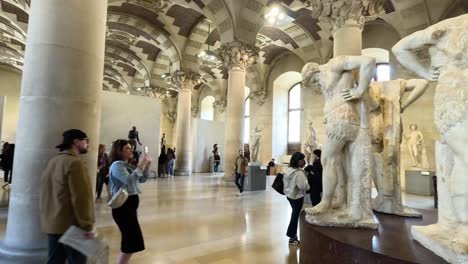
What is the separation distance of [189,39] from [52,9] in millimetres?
13679

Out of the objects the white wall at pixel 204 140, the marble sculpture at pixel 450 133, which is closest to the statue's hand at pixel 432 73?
the marble sculpture at pixel 450 133

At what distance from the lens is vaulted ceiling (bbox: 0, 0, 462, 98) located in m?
11.9

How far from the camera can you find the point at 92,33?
328 centimetres

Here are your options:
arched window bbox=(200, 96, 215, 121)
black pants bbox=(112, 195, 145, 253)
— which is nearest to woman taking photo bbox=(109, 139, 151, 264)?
black pants bbox=(112, 195, 145, 253)

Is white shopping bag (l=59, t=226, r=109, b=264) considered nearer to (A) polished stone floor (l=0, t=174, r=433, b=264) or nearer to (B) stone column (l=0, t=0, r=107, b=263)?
(B) stone column (l=0, t=0, r=107, b=263)

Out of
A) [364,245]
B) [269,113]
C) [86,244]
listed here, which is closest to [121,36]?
[269,113]

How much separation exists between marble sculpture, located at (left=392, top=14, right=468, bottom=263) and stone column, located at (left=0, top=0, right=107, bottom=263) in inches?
137

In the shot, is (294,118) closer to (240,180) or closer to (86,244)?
(240,180)

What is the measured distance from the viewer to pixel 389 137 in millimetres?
3770

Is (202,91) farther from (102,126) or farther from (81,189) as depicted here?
(81,189)

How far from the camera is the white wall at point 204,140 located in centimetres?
1748

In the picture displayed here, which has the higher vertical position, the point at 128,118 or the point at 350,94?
the point at 128,118

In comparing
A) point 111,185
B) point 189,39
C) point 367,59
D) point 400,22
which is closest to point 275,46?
point 189,39

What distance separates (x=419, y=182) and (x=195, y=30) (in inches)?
527
